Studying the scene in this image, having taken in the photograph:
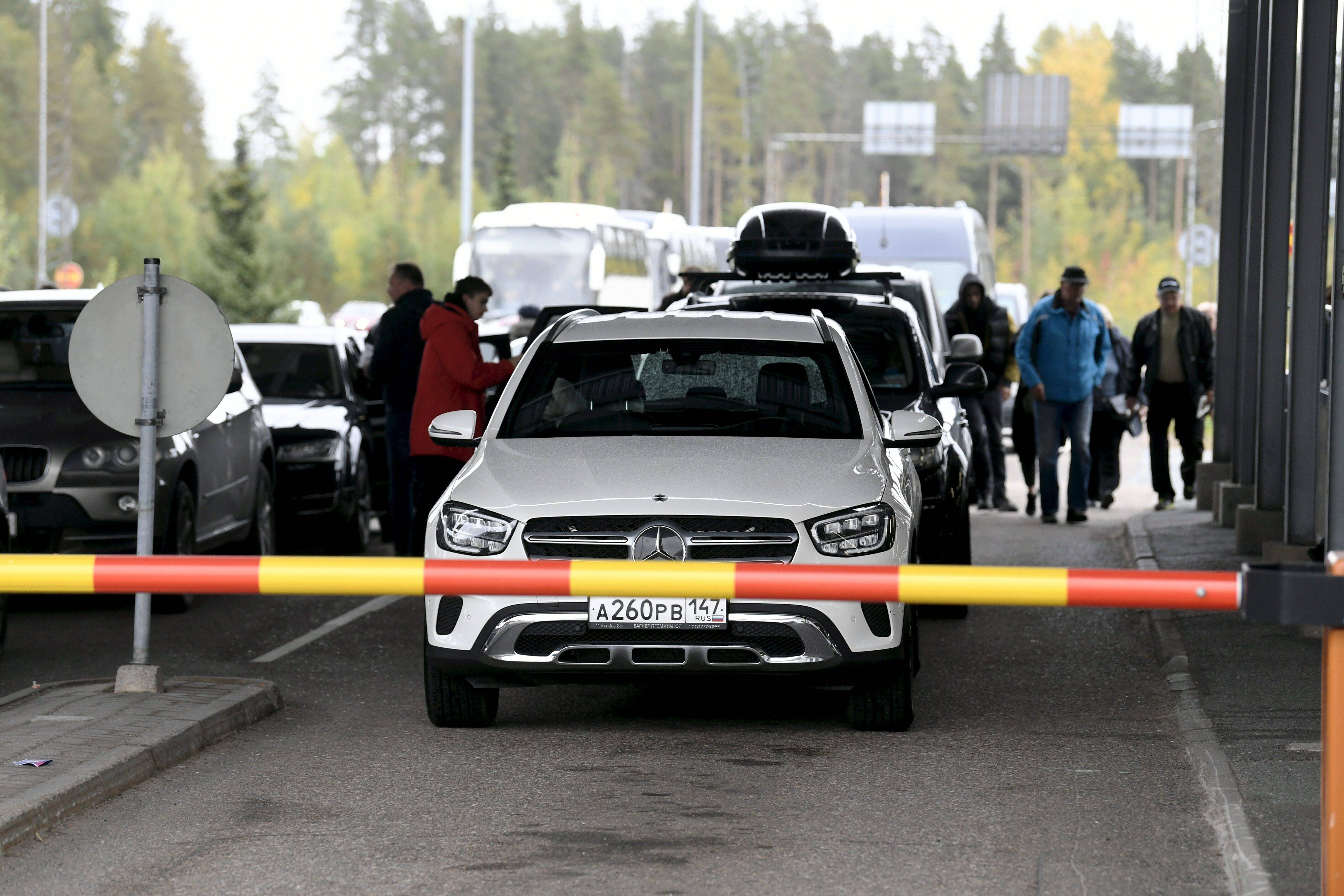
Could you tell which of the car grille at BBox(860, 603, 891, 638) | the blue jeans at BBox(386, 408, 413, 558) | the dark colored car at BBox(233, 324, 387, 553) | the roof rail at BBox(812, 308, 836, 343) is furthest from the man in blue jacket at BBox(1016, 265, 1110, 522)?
the car grille at BBox(860, 603, 891, 638)

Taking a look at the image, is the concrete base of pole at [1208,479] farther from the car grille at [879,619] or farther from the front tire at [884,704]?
the car grille at [879,619]

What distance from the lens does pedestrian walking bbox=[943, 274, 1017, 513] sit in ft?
59.8

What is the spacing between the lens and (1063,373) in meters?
17.0

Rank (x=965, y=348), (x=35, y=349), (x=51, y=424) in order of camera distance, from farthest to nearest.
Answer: (x=965, y=348)
(x=35, y=349)
(x=51, y=424)

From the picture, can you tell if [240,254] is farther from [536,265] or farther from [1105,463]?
[1105,463]

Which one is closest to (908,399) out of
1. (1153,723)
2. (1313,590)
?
(1153,723)

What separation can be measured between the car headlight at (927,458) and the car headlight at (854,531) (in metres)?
2.87

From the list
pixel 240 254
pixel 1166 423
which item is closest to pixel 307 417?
pixel 1166 423

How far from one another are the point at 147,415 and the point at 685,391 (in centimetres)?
223

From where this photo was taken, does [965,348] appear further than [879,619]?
Yes

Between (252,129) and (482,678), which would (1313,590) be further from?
(252,129)

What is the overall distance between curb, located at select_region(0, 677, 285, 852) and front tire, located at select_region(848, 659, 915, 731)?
238cm

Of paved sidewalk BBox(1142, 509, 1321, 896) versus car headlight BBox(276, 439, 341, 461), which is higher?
car headlight BBox(276, 439, 341, 461)

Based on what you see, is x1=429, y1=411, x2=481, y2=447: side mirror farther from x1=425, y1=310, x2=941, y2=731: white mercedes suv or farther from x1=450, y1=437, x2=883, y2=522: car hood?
x1=450, y1=437, x2=883, y2=522: car hood
